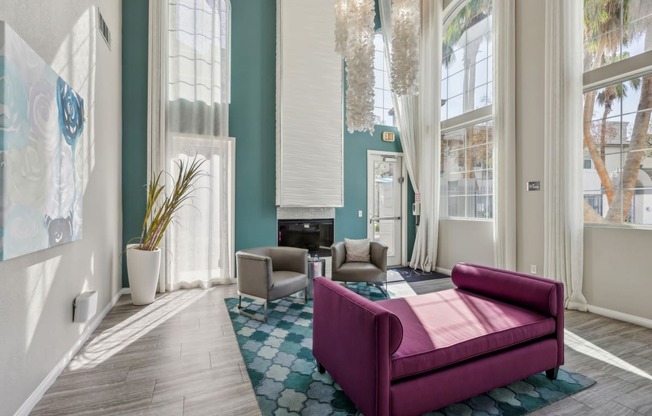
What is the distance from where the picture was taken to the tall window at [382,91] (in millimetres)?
6113

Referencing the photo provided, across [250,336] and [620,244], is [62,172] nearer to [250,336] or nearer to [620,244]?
[250,336]

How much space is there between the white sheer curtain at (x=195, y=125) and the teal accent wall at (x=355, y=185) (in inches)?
78.6

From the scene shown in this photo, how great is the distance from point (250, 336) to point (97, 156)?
2.36 metres

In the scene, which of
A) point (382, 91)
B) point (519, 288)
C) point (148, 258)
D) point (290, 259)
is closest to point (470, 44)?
point (382, 91)

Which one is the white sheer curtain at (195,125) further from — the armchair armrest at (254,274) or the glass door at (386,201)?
the glass door at (386,201)

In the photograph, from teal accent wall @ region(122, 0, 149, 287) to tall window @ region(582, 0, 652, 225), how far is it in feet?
18.3

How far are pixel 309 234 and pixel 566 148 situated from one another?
3708 millimetres

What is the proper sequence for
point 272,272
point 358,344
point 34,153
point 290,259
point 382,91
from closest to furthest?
point 358,344 → point 34,153 → point 272,272 → point 290,259 → point 382,91

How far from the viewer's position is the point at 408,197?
20.1 ft

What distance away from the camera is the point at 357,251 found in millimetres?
4371

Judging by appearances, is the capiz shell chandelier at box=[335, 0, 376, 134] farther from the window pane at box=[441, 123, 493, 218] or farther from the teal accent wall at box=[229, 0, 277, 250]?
the window pane at box=[441, 123, 493, 218]

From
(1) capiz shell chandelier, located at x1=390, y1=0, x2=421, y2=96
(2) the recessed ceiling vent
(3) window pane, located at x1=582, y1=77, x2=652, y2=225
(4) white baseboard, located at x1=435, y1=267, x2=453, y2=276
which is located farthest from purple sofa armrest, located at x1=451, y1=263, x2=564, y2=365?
(2) the recessed ceiling vent

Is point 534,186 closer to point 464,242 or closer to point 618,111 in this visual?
point 618,111

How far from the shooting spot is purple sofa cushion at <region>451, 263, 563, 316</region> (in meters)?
2.16
